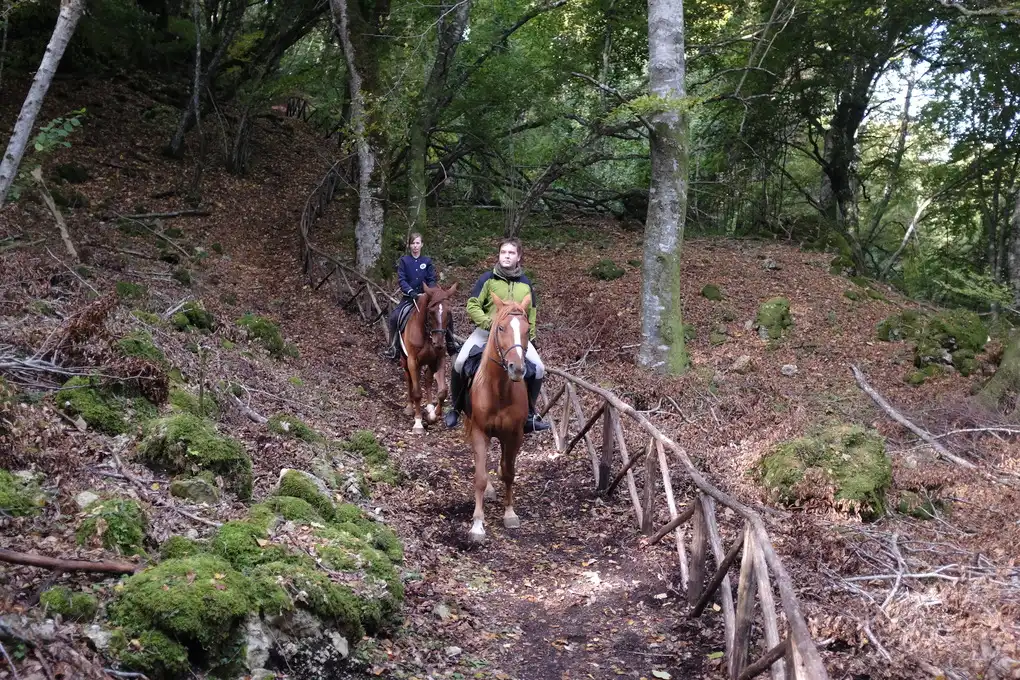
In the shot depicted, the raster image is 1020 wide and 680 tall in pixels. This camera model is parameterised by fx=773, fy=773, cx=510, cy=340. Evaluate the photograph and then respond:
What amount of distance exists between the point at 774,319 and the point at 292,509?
38.8 feet

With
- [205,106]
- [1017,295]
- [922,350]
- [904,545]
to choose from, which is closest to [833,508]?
[904,545]

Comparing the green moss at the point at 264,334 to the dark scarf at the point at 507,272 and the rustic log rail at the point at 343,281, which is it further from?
the dark scarf at the point at 507,272

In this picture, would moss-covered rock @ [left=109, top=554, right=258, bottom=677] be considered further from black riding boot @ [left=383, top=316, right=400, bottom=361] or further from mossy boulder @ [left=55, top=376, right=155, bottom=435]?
black riding boot @ [left=383, top=316, right=400, bottom=361]

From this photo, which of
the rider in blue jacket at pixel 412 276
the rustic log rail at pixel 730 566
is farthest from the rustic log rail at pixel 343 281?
the rustic log rail at pixel 730 566

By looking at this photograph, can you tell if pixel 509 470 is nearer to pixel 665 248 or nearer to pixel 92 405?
pixel 92 405

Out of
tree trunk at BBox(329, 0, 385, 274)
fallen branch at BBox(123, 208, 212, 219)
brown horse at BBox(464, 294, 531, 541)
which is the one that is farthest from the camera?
fallen branch at BBox(123, 208, 212, 219)

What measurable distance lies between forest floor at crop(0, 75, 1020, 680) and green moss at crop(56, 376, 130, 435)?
0.31 meters

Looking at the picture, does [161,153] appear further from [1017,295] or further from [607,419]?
[1017,295]

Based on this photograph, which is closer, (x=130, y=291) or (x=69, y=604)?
(x=69, y=604)

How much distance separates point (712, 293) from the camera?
1714 centimetres

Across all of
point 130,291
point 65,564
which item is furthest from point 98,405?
point 130,291

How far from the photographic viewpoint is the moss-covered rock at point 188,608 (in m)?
3.98

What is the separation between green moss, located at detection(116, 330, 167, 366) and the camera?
7.50 metres

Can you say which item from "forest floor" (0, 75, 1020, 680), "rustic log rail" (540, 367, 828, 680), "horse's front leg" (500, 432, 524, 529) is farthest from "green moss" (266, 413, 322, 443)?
"rustic log rail" (540, 367, 828, 680)
